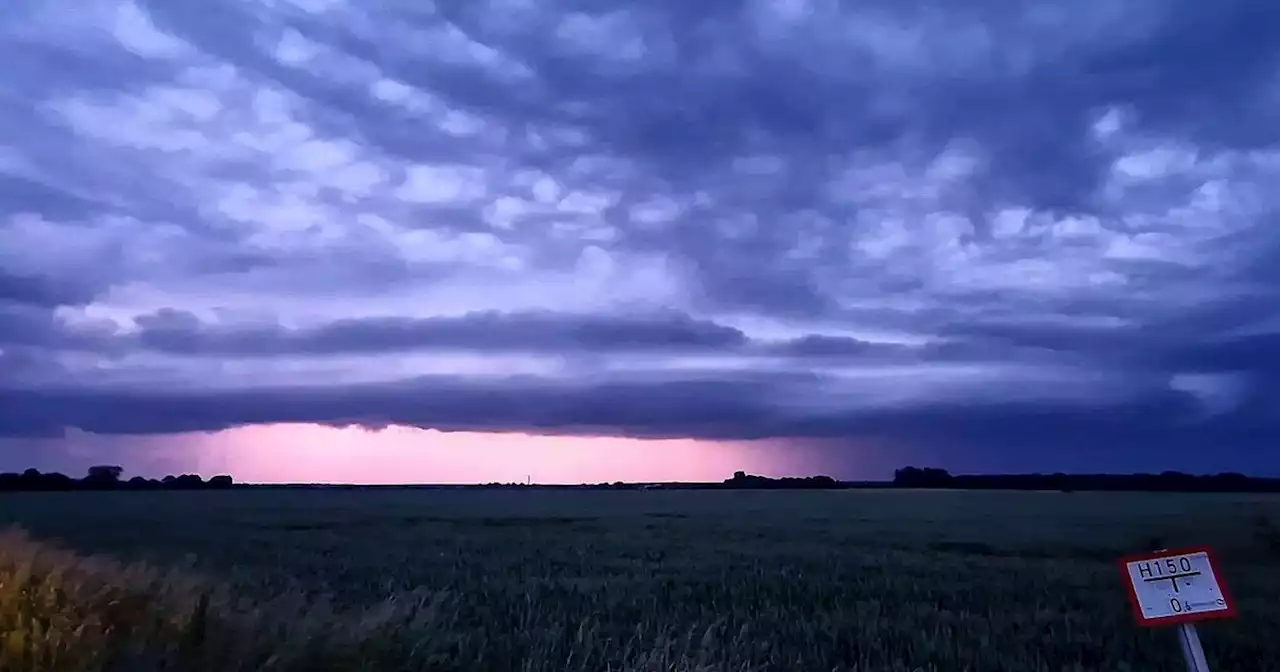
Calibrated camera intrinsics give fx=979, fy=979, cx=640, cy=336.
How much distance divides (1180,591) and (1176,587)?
38mm

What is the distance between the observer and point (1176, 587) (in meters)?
6.59

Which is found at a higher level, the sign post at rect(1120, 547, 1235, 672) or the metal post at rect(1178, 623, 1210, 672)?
the sign post at rect(1120, 547, 1235, 672)

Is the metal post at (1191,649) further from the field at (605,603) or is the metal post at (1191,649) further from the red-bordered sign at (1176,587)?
the field at (605,603)

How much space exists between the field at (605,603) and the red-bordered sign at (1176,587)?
371 cm

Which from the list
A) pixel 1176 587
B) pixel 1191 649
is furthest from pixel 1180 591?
pixel 1191 649

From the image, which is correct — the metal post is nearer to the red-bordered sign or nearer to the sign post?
the sign post

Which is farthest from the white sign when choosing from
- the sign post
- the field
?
the field

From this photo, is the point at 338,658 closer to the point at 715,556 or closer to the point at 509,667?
the point at 509,667

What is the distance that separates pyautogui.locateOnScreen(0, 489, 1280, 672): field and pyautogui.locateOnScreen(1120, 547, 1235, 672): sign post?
146 inches

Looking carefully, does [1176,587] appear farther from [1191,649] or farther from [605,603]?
[605,603]

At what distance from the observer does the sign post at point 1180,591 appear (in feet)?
20.9

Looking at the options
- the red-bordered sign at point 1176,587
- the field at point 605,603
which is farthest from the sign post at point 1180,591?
the field at point 605,603

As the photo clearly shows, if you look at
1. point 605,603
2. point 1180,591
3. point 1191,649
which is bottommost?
point 605,603

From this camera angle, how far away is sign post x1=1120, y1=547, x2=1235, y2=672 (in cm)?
637
